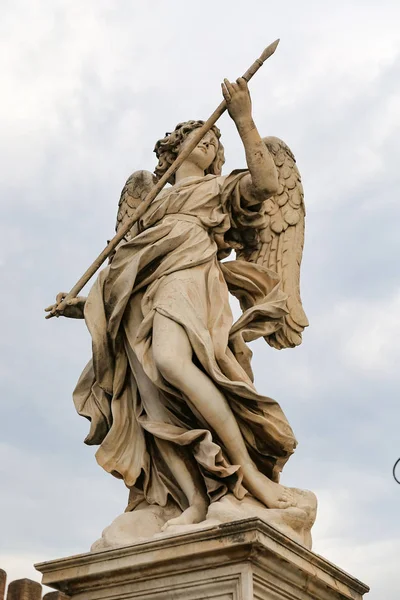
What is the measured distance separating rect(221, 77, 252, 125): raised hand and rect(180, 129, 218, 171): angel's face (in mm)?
595

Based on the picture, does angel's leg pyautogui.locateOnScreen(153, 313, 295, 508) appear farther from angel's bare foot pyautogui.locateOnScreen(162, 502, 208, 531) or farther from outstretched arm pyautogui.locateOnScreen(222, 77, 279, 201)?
outstretched arm pyautogui.locateOnScreen(222, 77, 279, 201)

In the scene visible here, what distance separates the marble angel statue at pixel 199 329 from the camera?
702 centimetres

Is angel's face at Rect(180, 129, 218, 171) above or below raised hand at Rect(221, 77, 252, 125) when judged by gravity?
above

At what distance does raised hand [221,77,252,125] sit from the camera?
7680 mm

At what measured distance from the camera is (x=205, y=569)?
6375mm

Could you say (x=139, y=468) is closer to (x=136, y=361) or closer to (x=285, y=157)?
(x=136, y=361)

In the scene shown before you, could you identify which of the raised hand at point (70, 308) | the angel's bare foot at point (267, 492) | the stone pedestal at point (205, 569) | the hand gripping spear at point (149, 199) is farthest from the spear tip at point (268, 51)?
the stone pedestal at point (205, 569)

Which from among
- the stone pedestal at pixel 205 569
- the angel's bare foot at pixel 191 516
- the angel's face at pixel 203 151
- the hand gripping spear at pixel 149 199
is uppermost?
the angel's face at pixel 203 151

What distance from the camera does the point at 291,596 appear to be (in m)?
6.64

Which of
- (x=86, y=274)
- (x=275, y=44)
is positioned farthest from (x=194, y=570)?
(x=275, y=44)

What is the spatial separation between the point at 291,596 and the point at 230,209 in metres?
2.80

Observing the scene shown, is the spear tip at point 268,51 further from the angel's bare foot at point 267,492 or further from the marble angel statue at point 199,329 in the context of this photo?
the angel's bare foot at point 267,492

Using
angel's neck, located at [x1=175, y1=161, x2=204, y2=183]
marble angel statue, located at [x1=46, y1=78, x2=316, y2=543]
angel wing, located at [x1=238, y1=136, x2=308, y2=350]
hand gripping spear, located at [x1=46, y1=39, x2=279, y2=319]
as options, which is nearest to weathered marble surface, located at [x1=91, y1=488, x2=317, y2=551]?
marble angel statue, located at [x1=46, y1=78, x2=316, y2=543]

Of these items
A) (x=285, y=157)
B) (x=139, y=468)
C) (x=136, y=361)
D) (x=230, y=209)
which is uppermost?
Result: (x=285, y=157)
